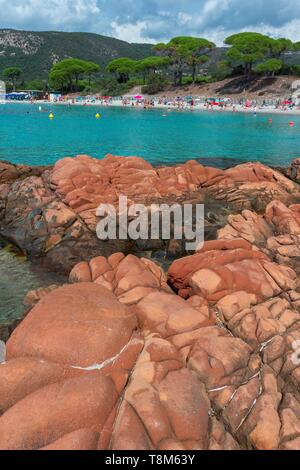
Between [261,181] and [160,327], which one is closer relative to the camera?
[160,327]

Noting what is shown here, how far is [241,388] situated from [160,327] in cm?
251

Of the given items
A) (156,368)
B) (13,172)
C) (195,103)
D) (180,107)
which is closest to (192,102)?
(195,103)

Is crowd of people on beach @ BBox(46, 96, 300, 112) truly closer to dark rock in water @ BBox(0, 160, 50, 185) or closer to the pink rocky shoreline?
dark rock in water @ BBox(0, 160, 50, 185)

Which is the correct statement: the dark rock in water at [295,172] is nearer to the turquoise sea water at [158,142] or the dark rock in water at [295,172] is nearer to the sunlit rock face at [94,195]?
the sunlit rock face at [94,195]

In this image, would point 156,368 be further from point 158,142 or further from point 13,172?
point 158,142

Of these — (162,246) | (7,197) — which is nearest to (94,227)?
(162,246)

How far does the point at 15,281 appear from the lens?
15.7m

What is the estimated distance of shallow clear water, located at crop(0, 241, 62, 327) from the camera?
1359cm

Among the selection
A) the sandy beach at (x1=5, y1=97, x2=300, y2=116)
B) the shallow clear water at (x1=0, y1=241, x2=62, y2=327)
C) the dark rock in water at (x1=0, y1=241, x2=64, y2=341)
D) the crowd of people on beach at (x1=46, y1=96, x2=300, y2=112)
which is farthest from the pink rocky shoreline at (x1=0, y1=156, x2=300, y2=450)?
the crowd of people on beach at (x1=46, y1=96, x2=300, y2=112)

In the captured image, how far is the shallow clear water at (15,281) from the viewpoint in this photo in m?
13.6
